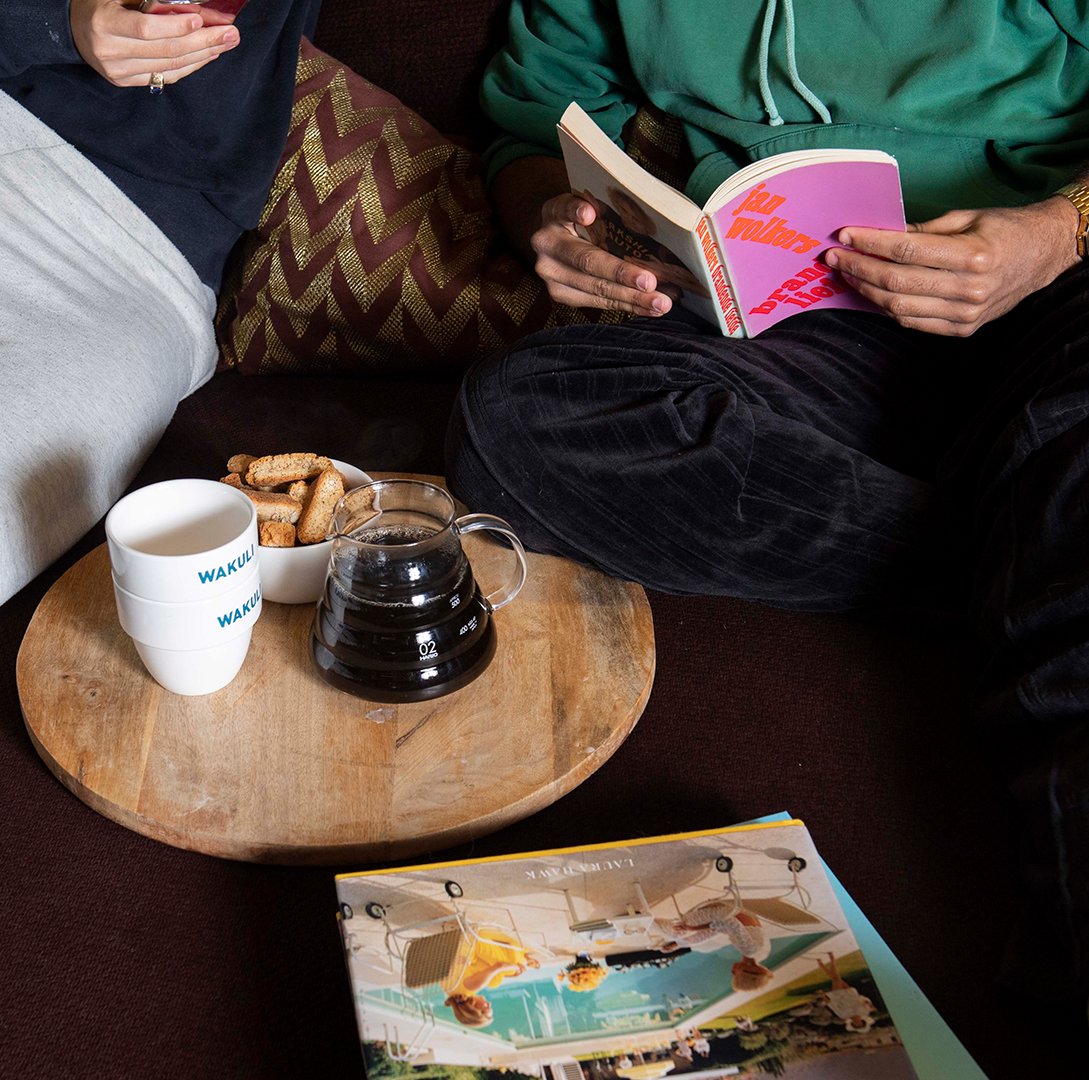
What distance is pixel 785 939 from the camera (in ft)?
2.22

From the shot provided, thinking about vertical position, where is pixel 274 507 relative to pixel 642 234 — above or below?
below

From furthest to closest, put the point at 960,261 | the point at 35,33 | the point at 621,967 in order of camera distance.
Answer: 1. the point at 35,33
2. the point at 960,261
3. the point at 621,967

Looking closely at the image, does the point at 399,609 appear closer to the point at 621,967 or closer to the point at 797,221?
the point at 621,967

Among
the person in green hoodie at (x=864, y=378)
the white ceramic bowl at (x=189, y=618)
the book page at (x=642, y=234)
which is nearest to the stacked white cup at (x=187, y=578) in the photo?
the white ceramic bowl at (x=189, y=618)

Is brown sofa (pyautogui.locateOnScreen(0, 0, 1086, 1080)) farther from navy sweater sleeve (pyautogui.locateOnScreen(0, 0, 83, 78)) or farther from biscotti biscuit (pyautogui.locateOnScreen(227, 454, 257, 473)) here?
navy sweater sleeve (pyautogui.locateOnScreen(0, 0, 83, 78))

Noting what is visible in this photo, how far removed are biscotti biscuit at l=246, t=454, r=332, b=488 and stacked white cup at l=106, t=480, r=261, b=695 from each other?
4.6 inches

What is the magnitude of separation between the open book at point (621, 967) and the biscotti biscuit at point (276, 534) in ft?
1.00

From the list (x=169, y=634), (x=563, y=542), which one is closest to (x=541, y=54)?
(x=563, y=542)

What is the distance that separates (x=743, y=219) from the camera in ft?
3.12

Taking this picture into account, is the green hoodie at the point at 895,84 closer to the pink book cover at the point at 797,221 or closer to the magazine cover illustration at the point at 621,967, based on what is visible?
the pink book cover at the point at 797,221

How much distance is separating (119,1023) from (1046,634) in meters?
0.77

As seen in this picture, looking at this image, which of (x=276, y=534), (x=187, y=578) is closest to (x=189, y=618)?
(x=187, y=578)

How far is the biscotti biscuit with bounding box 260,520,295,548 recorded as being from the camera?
0.88 meters

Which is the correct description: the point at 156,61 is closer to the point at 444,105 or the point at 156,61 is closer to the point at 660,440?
the point at 444,105
